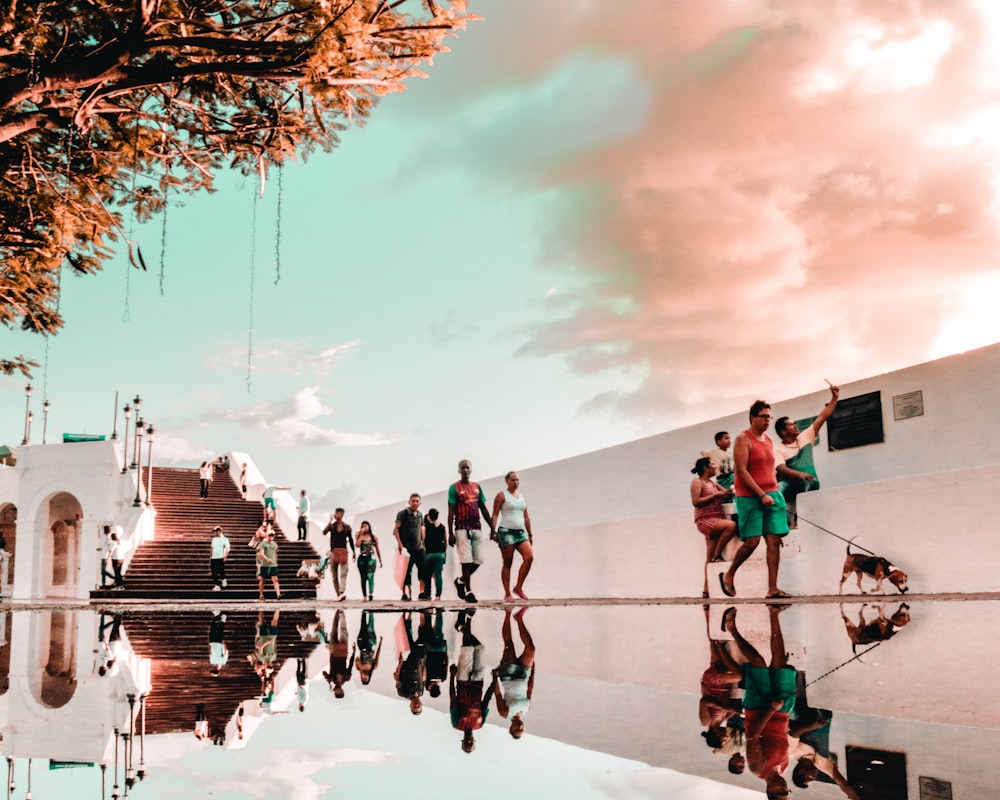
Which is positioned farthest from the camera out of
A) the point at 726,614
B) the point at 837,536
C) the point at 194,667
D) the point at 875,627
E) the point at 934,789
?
the point at 837,536

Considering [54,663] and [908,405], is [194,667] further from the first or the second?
[908,405]

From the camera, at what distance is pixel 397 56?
10805 millimetres

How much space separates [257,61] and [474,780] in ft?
29.5

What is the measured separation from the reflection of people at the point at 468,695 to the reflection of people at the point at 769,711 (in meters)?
0.92

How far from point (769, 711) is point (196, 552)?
982 inches

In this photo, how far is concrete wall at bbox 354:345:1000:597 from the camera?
35.0 feet

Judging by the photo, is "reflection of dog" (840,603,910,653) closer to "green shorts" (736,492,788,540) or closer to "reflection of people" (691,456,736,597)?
"green shorts" (736,492,788,540)

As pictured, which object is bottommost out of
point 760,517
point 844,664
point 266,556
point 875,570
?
point 844,664

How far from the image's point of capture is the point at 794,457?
43.9 feet

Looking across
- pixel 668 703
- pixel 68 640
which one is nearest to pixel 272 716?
pixel 668 703

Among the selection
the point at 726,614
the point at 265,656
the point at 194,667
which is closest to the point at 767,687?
the point at 194,667

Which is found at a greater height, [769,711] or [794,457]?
[794,457]

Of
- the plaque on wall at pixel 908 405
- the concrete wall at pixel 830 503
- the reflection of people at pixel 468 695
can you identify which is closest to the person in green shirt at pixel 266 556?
the concrete wall at pixel 830 503

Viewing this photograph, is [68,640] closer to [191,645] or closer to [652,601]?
[191,645]
